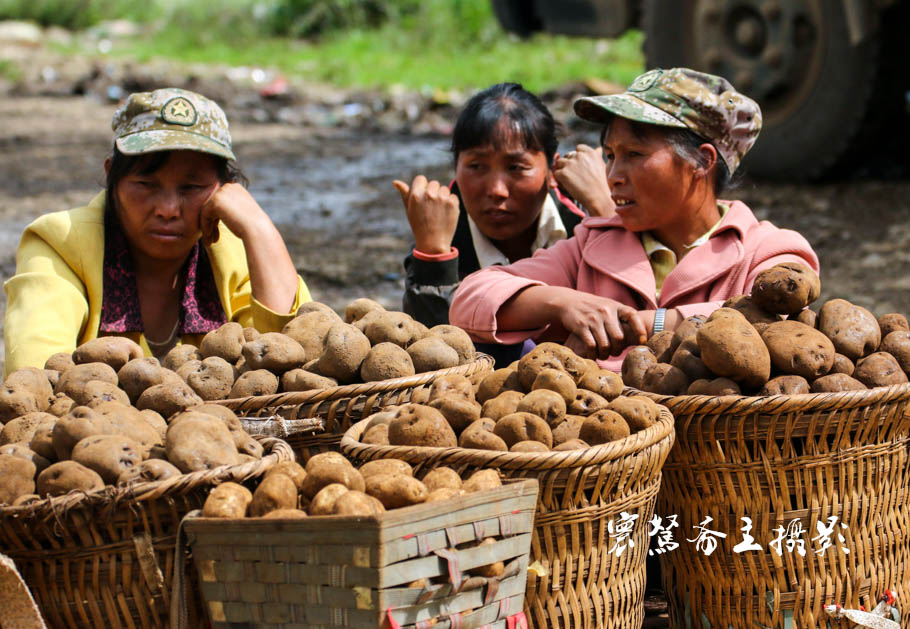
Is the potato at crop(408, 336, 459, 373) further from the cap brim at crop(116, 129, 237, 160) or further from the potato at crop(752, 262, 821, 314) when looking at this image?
the cap brim at crop(116, 129, 237, 160)

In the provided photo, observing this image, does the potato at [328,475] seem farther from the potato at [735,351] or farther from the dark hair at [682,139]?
the dark hair at [682,139]

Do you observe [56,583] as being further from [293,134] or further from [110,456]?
[293,134]

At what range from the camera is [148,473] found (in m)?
2.26

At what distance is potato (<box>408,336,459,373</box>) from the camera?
9.99 feet

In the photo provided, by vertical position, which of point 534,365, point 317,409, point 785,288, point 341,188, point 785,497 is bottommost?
point 341,188

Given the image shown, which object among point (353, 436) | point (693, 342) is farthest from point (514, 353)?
point (353, 436)

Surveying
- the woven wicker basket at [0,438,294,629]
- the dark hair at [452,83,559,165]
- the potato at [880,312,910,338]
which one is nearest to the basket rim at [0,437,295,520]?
the woven wicker basket at [0,438,294,629]

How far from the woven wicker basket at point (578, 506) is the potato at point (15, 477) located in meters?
0.68

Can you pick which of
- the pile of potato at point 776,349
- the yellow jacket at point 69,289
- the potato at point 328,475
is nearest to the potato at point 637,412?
the pile of potato at point 776,349

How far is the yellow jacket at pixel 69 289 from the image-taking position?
3408 mm

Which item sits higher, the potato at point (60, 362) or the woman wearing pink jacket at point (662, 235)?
the woman wearing pink jacket at point (662, 235)

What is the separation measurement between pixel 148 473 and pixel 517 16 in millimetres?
7896

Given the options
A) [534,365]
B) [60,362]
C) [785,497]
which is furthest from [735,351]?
[60,362]

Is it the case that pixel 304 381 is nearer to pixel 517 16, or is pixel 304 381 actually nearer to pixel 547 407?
pixel 547 407
